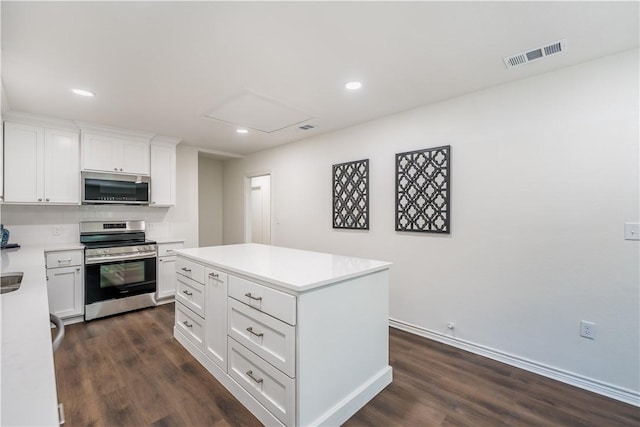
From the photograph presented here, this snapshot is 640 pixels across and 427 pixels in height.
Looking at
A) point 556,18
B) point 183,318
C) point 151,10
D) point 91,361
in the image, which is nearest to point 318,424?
point 183,318

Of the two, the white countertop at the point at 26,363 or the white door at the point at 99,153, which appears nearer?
the white countertop at the point at 26,363

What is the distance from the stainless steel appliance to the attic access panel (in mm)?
1959

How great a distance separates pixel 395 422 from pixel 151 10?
109 inches

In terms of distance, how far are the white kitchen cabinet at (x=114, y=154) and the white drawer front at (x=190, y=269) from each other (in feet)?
6.22

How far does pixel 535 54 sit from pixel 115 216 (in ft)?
16.0

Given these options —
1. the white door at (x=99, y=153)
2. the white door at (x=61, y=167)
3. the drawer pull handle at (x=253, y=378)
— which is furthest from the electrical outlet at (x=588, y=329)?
the white door at (x=61, y=167)

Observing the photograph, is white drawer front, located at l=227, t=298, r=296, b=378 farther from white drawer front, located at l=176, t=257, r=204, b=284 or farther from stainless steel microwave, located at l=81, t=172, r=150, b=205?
stainless steel microwave, located at l=81, t=172, r=150, b=205

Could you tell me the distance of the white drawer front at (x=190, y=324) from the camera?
2.47m

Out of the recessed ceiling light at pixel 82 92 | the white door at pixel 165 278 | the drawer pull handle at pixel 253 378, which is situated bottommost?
the drawer pull handle at pixel 253 378

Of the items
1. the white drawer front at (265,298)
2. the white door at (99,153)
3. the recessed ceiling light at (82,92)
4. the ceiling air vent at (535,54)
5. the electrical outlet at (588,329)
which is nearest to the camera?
the white drawer front at (265,298)

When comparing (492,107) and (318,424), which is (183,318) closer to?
(318,424)

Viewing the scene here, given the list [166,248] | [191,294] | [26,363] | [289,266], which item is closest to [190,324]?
[191,294]

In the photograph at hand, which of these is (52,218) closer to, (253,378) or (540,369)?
(253,378)

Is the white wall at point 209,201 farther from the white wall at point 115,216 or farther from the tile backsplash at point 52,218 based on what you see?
the tile backsplash at point 52,218
